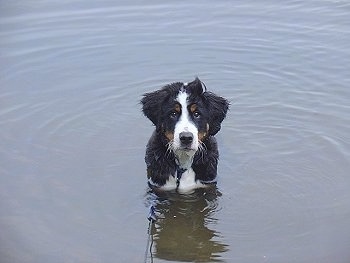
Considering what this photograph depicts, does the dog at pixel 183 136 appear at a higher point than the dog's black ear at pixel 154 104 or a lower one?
lower

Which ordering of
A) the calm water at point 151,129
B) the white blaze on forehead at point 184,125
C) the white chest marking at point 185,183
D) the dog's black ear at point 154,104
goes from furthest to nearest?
the white chest marking at point 185,183 → the dog's black ear at point 154,104 → the white blaze on forehead at point 184,125 → the calm water at point 151,129

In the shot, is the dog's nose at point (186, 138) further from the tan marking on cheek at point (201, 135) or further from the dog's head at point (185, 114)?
the tan marking on cheek at point (201, 135)

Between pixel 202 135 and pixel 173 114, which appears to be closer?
pixel 173 114

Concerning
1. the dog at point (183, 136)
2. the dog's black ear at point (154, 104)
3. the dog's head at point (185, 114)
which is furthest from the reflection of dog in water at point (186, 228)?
the dog's black ear at point (154, 104)

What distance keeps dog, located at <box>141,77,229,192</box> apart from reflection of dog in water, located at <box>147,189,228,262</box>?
15cm

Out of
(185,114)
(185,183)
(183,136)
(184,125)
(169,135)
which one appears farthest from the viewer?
(185,183)

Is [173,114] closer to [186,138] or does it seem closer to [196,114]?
[196,114]

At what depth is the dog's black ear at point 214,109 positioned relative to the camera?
7797 mm

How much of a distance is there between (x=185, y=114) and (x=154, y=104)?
54 centimetres

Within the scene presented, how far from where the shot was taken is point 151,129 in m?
9.54

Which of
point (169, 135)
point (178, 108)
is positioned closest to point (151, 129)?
point (169, 135)

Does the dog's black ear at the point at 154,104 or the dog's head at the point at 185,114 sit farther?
the dog's black ear at the point at 154,104

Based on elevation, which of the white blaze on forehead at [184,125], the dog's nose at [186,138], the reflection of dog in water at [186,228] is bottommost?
the reflection of dog in water at [186,228]

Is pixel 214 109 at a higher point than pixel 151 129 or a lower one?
lower
